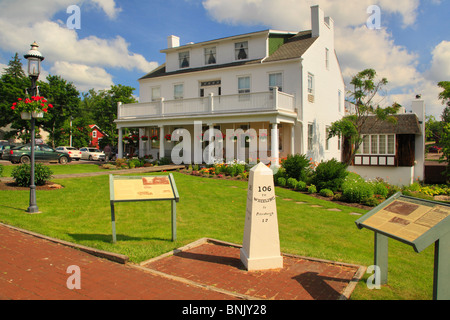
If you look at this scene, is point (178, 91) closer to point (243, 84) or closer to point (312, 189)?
point (243, 84)

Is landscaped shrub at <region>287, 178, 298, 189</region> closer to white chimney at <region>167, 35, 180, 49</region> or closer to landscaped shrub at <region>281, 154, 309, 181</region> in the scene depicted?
landscaped shrub at <region>281, 154, 309, 181</region>

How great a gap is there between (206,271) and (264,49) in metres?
20.3

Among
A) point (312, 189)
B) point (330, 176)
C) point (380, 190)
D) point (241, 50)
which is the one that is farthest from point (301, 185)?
point (241, 50)

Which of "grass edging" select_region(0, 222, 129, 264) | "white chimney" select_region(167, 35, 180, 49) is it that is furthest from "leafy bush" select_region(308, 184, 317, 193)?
"white chimney" select_region(167, 35, 180, 49)

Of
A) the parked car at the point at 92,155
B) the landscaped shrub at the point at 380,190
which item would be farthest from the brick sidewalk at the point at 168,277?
the parked car at the point at 92,155

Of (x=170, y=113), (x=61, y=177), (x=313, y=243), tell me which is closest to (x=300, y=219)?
(x=313, y=243)

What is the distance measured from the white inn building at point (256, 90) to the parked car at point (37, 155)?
7.18 metres

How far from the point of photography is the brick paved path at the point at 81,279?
177 inches

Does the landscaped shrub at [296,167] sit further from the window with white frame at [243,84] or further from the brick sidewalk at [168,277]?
the brick sidewalk at [168,277]

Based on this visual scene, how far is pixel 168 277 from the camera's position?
5199 millimetres

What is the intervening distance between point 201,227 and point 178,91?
19.2m

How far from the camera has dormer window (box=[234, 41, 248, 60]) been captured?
78.7 ft

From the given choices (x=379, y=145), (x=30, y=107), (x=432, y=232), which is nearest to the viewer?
(x=432, y=232)

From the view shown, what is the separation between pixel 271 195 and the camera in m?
5.74
